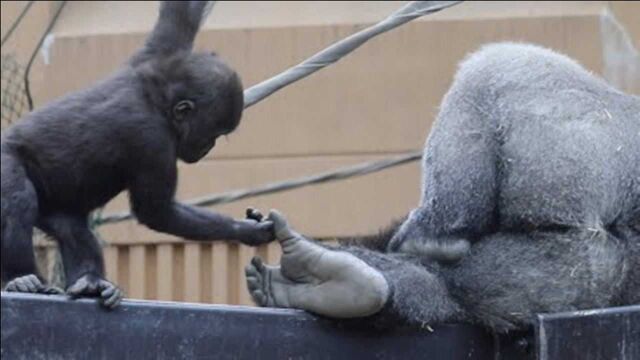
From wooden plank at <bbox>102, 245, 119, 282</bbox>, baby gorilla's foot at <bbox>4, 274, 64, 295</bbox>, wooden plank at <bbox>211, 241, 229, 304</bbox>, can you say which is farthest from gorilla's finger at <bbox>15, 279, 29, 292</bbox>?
wooden plank at <bbox>102, 245, 119, 282</bbox>

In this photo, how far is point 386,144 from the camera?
27.8 feet

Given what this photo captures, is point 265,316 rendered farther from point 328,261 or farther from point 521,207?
point 521,207

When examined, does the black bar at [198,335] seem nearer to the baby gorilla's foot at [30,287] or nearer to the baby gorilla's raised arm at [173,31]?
the baby gorilla's foot at [30,287]

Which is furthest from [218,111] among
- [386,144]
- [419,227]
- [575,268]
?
[386,144]

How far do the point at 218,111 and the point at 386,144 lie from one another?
134 inches

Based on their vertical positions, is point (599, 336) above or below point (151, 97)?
below

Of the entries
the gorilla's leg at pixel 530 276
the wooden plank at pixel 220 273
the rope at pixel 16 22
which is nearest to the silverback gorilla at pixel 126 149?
the gorilla's leg at pixel 530 276

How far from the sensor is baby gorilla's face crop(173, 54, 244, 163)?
16.6ft

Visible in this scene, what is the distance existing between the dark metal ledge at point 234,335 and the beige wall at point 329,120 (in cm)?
377

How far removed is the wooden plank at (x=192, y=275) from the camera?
834cm

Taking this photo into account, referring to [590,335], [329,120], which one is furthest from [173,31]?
[329,120]

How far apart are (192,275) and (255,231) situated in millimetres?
3456

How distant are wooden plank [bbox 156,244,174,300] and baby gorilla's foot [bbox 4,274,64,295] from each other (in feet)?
13.1

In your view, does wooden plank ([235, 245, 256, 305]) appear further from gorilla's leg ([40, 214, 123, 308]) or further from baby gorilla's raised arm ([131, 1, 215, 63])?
gorilla's leg ([40, 214, 123, 308])
